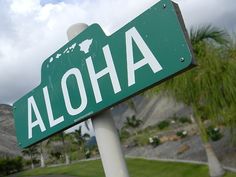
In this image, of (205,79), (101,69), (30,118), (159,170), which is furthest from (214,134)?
(101,69)

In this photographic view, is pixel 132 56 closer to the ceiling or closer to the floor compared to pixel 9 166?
closer to the floor

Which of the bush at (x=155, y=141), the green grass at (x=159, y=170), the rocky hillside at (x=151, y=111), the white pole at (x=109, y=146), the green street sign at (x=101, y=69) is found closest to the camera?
the green street sign at (x=101, y=69)

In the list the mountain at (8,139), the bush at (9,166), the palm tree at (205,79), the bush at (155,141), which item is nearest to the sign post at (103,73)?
the palm tree at (205,79)

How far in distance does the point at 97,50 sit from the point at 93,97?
32 cm

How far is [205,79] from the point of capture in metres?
12.5

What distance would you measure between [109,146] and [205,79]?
1045 centimetres

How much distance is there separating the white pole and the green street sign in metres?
0.15

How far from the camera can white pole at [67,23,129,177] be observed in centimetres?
248

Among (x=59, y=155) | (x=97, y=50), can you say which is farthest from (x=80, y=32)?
(x=59, y=155)

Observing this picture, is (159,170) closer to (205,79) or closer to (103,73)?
(205,79)

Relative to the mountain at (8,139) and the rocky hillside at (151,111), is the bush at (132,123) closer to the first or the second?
the rocky hillside at (151,111)

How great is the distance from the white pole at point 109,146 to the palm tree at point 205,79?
9.78 meters

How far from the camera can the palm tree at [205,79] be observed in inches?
476

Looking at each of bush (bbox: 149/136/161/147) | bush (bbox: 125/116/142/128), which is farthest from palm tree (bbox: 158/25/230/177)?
bush (bbox: 125/116/142/128)
